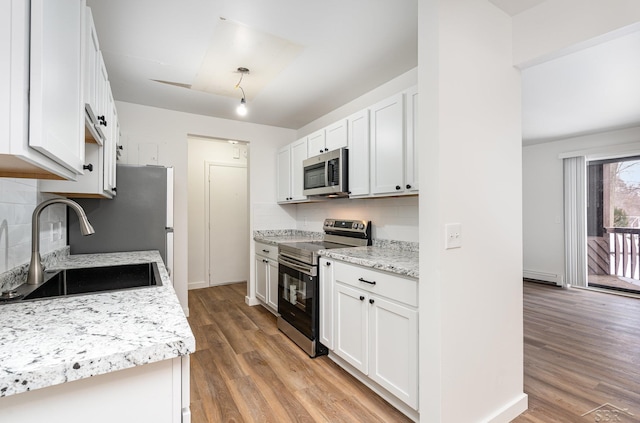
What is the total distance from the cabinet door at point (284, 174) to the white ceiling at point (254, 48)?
2.44ft

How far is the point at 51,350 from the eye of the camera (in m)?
0.71

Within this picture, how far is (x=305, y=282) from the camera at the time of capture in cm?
263

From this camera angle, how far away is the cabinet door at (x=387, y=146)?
7.29ft

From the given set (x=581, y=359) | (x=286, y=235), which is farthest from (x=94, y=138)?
(x=581, y=359)

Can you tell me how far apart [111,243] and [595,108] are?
521 centimetres

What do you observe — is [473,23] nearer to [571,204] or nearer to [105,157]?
[105,157]

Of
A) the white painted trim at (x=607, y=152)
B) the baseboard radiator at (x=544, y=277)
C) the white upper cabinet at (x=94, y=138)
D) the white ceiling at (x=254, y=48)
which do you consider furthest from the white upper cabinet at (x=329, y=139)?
the baseboard radiator at (x=544, y=277)

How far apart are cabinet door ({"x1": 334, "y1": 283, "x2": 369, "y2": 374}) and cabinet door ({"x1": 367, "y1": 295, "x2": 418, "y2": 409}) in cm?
7

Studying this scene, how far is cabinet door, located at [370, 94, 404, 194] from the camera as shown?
222cm

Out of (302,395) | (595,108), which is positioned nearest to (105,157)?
(302,395)

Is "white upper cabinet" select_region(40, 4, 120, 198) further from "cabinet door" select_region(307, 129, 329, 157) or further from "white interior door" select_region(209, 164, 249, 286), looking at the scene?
"white interior door" select_region(209, 164, 249, 286)

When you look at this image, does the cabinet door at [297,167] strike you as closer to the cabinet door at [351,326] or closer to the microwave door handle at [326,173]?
the microwave door handle at [326,173]

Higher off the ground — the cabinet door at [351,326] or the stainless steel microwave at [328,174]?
the stainless steel microwave at [328,174]

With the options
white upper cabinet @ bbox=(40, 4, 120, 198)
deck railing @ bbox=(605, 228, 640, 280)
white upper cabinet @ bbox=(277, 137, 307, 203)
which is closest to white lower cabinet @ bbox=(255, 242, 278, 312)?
white upper cabinet @ bbox=(277, 137, 307, 203)
